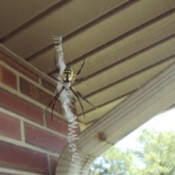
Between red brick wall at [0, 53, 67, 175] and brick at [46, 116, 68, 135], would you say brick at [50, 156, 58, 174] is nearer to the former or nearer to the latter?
red brick wall at [0, 53, 67, 175]

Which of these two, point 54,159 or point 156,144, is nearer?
point 54,159

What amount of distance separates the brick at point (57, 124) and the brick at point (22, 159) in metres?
0.17

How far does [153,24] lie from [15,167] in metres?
0.67

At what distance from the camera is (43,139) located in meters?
1.33

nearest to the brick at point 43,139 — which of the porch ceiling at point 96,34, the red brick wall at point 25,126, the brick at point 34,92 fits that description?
the red brick wall at point 25,126

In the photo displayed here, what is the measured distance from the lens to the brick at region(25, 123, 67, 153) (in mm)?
1235

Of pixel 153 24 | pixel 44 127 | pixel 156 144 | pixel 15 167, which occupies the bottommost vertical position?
pixel 15 167

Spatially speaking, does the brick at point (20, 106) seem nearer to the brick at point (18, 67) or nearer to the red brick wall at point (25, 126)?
the red brick wall at point (25, 126)

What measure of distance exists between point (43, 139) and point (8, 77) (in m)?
0.28

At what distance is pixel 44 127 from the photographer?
1.37m

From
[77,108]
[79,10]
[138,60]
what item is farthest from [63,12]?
[77,108]

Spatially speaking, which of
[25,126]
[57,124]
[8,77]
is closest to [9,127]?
[25,126]

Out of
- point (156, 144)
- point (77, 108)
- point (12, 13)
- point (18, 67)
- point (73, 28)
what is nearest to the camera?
point (12, 13)

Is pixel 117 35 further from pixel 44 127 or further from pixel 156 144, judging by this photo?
pixel 156 144
